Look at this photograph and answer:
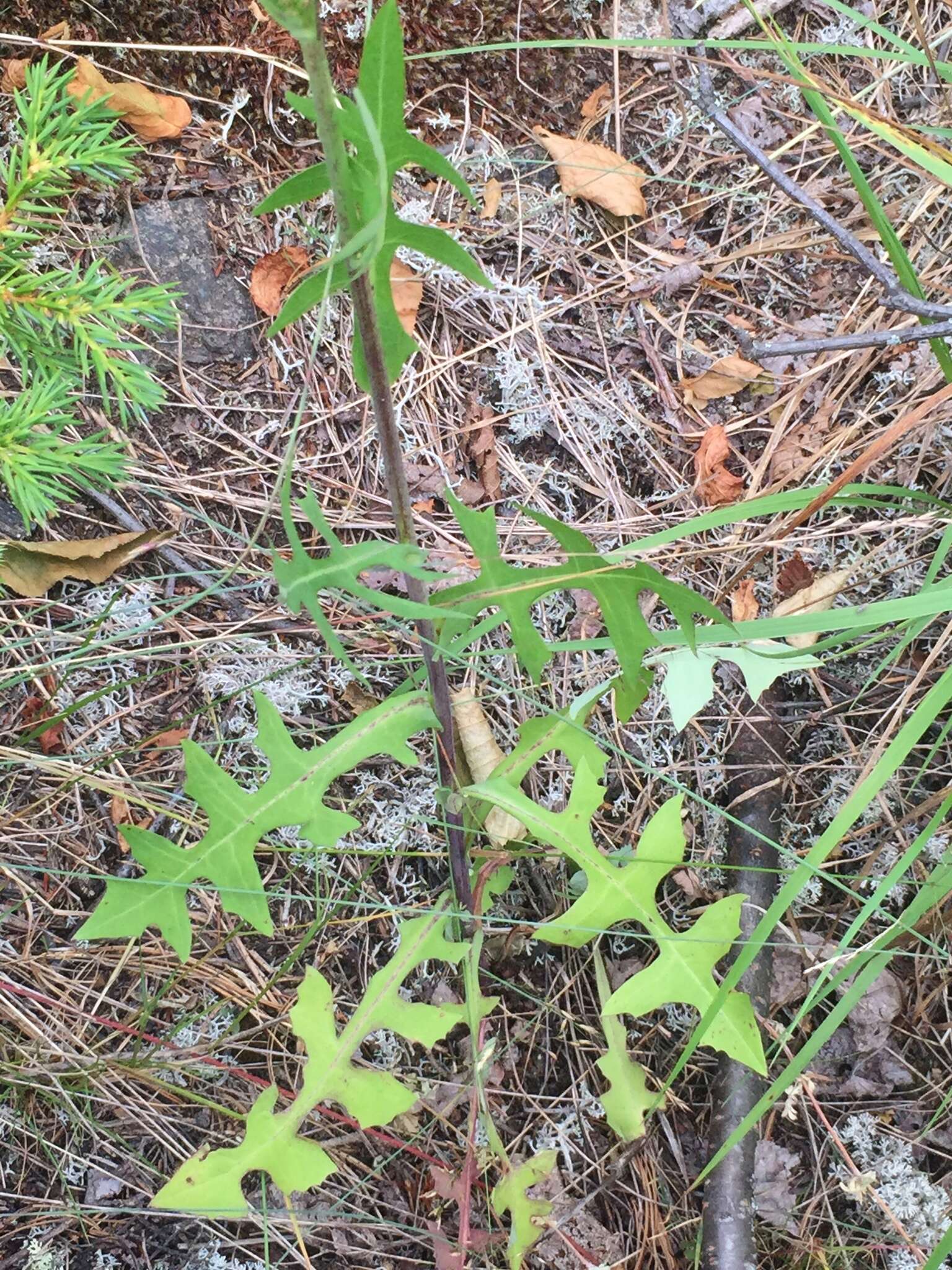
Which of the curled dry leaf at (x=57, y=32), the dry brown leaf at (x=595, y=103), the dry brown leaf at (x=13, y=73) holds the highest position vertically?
the curled dry leaf at (x=57, y=32)

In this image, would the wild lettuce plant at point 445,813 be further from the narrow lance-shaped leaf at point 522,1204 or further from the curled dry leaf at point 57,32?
the curled dry leaf at point 57,32

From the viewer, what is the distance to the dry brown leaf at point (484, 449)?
1.98 meters

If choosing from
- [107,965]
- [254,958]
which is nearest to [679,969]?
[254,958]

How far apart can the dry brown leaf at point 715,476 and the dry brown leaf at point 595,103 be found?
733 millimetres

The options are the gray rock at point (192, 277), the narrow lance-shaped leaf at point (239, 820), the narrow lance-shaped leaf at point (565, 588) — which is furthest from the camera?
the gray rock at point (192, 277)

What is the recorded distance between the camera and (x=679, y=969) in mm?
1478

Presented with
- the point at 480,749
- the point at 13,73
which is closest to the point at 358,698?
the point at 480,749

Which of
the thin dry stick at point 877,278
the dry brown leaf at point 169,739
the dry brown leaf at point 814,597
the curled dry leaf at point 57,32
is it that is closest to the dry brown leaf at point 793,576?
the dry brown leaf at point 814,597

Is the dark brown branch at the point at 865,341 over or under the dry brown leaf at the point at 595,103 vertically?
under

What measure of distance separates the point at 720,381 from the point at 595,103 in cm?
65

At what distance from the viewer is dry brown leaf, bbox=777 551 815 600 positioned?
195cm

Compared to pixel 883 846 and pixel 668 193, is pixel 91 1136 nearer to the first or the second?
pixel 883 846

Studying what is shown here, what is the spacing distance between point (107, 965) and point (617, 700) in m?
1.08

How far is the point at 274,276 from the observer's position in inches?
76.0
